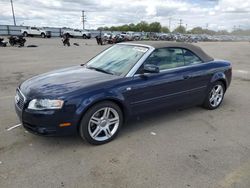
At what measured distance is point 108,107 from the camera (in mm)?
3586

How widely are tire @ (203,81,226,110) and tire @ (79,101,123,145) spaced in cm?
230

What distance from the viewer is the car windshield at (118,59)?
397 cm

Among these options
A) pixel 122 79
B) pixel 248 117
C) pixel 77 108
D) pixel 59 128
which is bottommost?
pixel 248 117

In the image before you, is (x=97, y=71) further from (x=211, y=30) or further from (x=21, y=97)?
(x=211, y=30)

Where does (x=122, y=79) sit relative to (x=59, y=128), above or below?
above

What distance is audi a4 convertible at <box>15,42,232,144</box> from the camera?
327cm

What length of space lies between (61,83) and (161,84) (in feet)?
5.43

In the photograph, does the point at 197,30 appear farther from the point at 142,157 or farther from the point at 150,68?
the point at 142,157

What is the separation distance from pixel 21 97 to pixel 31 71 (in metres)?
6.66

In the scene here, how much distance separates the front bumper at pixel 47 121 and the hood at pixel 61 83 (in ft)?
0.77

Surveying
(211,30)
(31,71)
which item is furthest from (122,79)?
(211,30)

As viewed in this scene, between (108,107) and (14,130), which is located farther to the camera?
(14,130)

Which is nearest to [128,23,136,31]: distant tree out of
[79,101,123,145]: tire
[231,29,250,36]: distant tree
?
[231,29,250,36]: distant tree

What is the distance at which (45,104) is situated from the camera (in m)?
3.23
